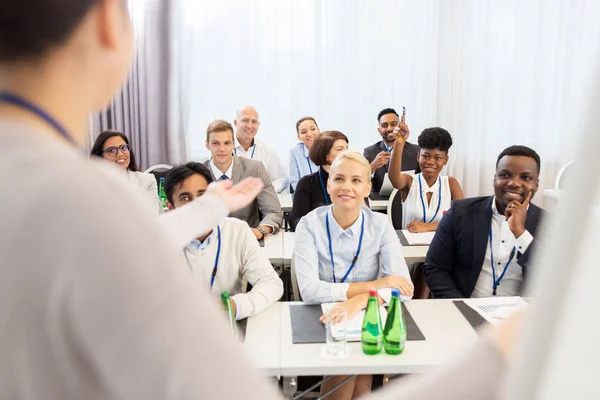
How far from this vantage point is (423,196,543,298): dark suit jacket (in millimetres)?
2750

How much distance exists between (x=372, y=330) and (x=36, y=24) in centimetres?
177

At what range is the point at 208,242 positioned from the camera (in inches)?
103

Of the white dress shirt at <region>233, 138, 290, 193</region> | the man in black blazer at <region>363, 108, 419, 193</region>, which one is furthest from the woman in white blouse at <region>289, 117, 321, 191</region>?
the man in black blazer at <region>363, 108, 419, 193</region>

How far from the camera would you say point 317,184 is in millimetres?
4055

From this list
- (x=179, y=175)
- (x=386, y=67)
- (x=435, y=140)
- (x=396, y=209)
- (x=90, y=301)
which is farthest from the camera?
(x=386, y=67)

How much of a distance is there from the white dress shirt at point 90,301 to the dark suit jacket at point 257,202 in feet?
11.6

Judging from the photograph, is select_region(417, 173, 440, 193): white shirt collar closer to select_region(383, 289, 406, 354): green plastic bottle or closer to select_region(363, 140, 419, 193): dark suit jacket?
select_region(363, 140, 419, 193): dark suit jacket

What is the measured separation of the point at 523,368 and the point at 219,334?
0.23 m

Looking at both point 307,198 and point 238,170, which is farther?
point 238,170

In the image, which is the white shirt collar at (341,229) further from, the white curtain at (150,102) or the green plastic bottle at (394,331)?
the white curtain at (150,102)

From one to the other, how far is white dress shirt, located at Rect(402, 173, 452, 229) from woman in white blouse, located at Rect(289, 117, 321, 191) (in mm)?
1671

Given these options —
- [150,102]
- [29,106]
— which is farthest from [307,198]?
[29,106]

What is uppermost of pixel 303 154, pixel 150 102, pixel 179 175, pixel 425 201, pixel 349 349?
pixel 150 102

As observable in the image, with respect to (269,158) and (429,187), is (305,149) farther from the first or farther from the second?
(429,187)
